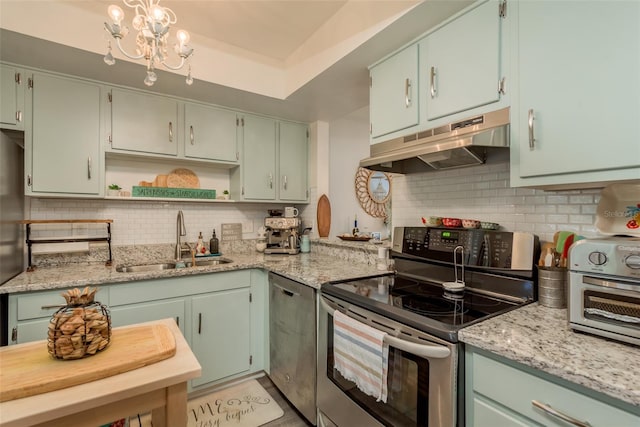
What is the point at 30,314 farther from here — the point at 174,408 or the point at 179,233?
the point at 174,408

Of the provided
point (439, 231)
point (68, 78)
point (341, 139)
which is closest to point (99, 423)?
point (439, 231)

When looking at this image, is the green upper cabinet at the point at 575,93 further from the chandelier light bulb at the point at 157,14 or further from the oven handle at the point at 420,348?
the chandelier light bulb at the point at 157,14

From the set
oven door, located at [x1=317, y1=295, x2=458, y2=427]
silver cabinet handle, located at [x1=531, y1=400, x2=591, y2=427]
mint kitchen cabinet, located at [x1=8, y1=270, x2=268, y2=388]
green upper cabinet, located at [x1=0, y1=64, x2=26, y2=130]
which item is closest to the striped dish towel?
oven door, located at [x1=317, y1=295, x2=458, y2=427]

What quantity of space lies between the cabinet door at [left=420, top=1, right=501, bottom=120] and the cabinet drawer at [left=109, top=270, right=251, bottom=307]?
5.66ft

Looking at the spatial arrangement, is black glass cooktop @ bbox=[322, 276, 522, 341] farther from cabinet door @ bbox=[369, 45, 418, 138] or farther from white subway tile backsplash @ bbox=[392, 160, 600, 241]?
cabinet door @ bbox=[369, 45, 418, 138]

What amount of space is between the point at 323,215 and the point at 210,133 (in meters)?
1.31

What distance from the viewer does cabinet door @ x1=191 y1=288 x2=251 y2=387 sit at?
2113mm

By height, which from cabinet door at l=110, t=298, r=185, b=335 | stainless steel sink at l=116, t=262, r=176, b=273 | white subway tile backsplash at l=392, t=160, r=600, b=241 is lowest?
cabinet door at l=110, t=298, r=185, b=335

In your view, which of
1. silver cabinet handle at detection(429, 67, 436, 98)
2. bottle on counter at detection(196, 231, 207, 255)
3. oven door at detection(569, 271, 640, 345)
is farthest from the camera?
bottle on counter at detection(196, 231, 207, 255)

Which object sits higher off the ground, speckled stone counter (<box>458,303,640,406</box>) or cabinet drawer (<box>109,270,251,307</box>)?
speckled stone counter (<box>458,303,640,406</box>)

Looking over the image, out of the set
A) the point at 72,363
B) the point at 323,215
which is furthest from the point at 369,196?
the point at 72,363

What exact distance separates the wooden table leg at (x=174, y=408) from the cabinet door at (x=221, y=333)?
1258mm

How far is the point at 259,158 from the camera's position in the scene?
2.88 m

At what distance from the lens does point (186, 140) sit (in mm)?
2512
